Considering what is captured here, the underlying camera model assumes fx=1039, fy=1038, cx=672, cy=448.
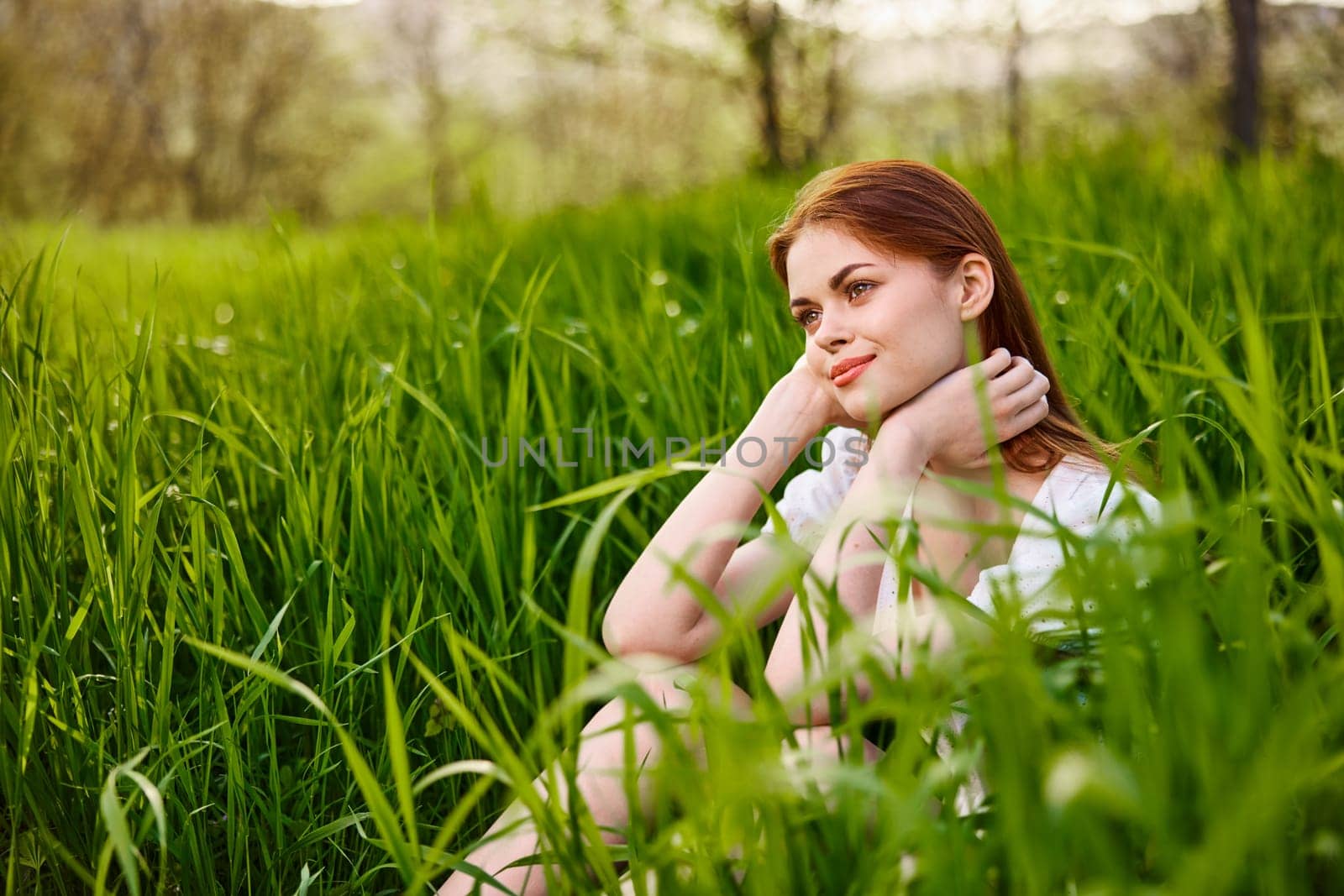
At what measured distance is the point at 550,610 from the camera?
1712 millimetres

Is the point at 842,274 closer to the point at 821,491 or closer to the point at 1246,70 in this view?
the point at 821,491

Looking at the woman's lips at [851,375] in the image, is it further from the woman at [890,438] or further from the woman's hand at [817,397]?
the woman's hand at [817,397]

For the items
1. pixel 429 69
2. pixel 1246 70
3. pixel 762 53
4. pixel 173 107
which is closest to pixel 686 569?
pixel 1246 70

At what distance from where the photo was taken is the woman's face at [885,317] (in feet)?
4.27

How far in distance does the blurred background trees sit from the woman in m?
6.00

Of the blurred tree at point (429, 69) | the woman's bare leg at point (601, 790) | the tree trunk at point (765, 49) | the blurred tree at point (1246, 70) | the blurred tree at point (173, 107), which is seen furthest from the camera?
the blurred tree at point (429, 69)

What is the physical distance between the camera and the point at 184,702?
57.1 inches

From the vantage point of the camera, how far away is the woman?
127cm

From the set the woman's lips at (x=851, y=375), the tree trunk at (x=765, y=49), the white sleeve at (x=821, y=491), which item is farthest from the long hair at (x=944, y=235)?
the tree trunk at (x=765, y=49)

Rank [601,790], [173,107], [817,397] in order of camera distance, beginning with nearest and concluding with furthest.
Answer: [601,790]
[817,397]
[173,107]

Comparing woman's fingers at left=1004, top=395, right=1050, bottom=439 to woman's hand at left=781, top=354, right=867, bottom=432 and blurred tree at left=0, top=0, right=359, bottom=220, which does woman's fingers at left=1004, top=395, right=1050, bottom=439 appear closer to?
woman's hand at left=781, top=354, right=867, bottom=432

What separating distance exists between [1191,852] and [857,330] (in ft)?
2.47

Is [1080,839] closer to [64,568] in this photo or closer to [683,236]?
[64,568]

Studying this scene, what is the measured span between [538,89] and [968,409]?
1652 centimetres
